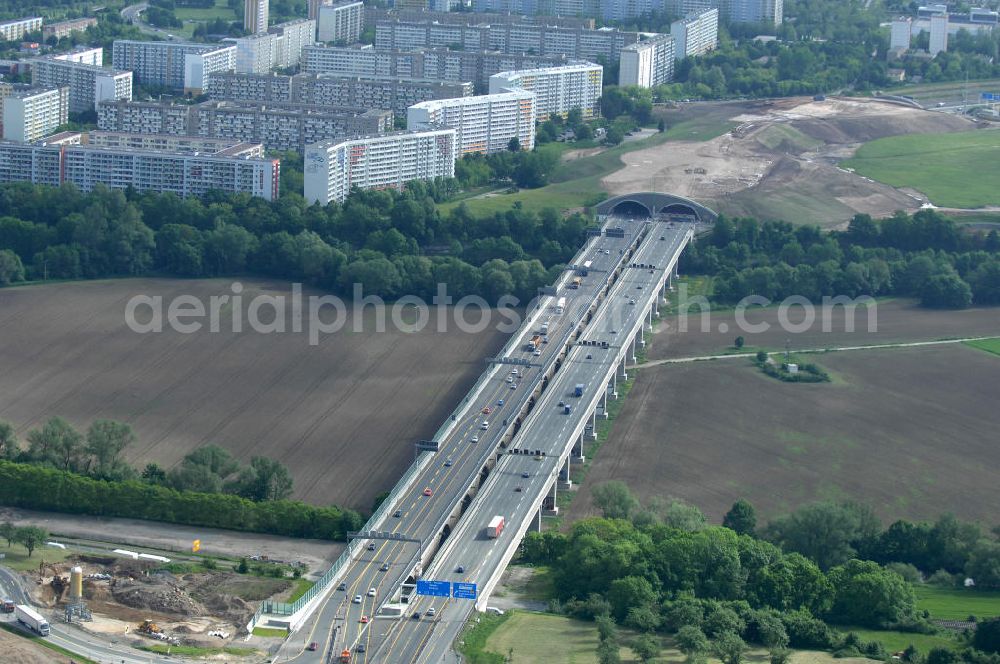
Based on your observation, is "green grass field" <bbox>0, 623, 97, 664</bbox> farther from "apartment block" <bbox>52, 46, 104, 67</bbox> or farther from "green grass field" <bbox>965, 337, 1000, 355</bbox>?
"apartment block" <bbox>52, 46, 104, 67</bbox>

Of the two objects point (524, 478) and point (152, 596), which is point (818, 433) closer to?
point (524, 478)

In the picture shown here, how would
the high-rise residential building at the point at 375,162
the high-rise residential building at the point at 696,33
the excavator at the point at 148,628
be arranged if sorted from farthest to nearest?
the high-rise residential building at the point at 696,33
the high-rise residential building at the point at 375,162
the excavator at the point at 148,628

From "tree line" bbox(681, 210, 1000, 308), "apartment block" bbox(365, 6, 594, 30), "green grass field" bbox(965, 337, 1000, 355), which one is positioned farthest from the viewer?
"apartment block" bbox(365, 6, 594, 30)

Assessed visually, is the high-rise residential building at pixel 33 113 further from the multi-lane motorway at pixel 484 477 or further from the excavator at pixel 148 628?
the excavator at pixel 148 628

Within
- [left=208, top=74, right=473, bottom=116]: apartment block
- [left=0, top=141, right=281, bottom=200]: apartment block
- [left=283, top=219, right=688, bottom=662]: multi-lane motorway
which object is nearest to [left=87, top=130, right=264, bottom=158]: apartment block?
[left=0, top=141, right=281, bottom=200]: apartment block

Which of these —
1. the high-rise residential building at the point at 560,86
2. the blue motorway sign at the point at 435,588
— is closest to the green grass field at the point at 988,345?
the blue motorway sign at the point at 435,588

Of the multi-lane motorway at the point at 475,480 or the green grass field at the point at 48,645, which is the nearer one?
the green grass field at the point at 48,645
